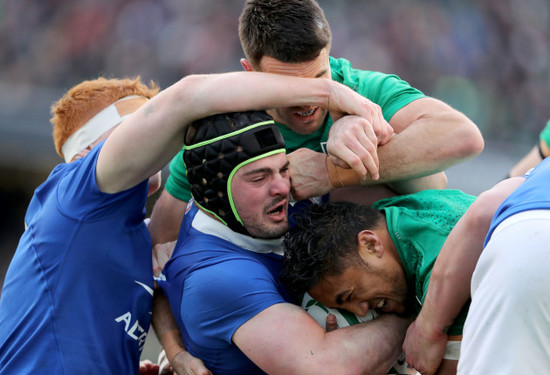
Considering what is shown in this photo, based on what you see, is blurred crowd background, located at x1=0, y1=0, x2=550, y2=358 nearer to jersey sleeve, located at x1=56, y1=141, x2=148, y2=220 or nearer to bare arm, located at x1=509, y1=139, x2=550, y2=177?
bare arm, located at x1=509, y1=139, x2=550, y2=177

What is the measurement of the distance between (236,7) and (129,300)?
650 cm

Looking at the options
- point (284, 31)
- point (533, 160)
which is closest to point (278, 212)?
point (284, 31)

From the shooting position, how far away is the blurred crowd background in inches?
318

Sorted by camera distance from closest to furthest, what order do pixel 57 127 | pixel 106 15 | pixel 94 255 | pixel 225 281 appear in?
pixel 225 281, pixel 94 255, pixel 57 127, pixel 106 15

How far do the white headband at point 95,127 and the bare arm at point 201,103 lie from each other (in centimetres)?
68

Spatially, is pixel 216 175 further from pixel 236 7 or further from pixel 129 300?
pixel 236 7

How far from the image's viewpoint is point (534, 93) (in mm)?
8945

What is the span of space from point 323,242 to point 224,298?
0.44 metres

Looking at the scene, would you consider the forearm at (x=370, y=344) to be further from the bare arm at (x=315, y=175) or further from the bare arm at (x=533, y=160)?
the bare arm at (x=533, y=160)

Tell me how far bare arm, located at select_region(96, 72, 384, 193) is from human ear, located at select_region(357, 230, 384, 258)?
471mm

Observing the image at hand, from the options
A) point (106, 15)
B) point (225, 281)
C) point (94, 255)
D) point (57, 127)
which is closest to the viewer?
point (225, 281)

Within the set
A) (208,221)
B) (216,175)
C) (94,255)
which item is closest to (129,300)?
(94,255)

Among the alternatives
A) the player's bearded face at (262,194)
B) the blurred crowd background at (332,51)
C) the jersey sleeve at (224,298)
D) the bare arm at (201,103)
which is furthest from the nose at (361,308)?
the blurred crowd background at (332,51)

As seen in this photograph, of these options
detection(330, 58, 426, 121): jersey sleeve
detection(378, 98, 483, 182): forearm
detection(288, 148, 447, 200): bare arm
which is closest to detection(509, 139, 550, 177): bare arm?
detection(330, 58, 426, 121): jersey sleeve
